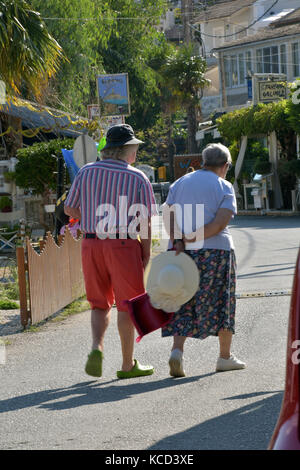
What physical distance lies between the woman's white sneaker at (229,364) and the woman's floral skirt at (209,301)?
220 millimetres

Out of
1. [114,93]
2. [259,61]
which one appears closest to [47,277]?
[114,93]

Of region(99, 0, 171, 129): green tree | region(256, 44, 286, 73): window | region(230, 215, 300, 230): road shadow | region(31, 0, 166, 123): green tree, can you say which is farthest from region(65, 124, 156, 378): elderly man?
region(256, 44, 286, 73): window

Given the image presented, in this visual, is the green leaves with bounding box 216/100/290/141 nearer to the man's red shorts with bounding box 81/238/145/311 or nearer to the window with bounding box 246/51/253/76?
the window with bounding box 246/51/253/76

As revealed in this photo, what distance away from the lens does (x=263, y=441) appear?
4605mm

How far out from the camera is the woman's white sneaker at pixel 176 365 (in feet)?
21.4

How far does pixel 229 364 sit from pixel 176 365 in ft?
1.46

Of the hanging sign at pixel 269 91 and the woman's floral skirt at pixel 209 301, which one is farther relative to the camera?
the hanging sign at pixel 269 91

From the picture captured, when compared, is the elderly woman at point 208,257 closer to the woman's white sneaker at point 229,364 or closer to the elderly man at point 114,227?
the woman's white sneaker at point 229,364

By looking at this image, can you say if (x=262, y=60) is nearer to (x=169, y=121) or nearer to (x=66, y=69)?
(x=169, y=121)

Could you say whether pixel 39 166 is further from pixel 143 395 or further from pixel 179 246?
pixel 143 395

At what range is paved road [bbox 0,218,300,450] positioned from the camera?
4.89 meters

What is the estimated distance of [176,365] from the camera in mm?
6523

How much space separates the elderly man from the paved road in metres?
0.49

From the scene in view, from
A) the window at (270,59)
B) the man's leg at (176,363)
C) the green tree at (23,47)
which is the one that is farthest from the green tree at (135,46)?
the man's leg at (176,363)
